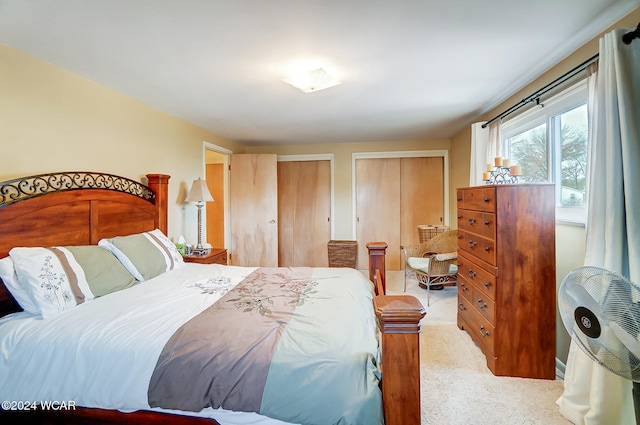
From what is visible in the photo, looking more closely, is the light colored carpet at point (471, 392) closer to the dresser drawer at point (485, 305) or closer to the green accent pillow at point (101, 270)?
the dresser drawer at point (485, 305)

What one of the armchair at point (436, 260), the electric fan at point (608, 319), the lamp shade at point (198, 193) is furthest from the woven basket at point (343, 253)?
the electric fan at point (608, 319)

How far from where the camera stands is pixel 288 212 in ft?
16.4

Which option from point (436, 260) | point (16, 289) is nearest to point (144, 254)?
point (16, 289)

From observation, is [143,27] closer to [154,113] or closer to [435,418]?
[154,113]

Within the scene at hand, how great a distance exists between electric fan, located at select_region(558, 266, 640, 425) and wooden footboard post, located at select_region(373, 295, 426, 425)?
70 centimetres

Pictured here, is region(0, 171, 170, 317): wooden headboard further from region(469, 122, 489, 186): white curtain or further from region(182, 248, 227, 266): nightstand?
region(469, 122, 489, 186): white curtain

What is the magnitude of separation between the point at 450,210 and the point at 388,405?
4194 mm

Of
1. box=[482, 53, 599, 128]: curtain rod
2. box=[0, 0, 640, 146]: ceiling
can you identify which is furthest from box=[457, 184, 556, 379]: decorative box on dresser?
box=[0, 0, 640, 146]: ceiling

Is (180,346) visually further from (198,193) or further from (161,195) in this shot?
(198,193)

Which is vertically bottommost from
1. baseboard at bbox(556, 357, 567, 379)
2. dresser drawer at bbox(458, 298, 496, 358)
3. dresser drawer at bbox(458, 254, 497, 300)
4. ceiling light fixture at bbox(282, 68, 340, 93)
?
baseboard at bbox(556, 357, 567, 379)

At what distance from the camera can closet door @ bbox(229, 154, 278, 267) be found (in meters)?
4.39

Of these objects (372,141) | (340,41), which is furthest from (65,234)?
(372,141)

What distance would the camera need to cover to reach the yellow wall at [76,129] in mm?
1713

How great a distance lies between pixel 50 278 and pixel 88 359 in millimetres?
620
